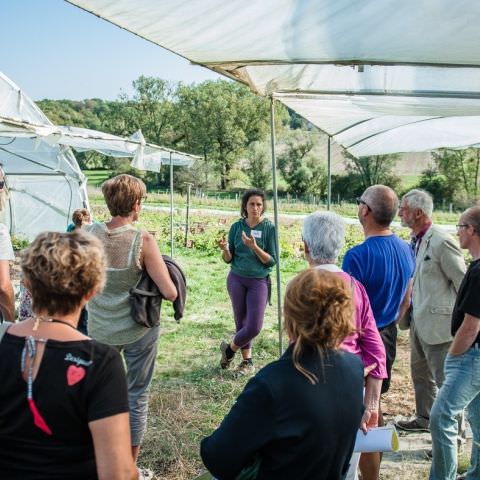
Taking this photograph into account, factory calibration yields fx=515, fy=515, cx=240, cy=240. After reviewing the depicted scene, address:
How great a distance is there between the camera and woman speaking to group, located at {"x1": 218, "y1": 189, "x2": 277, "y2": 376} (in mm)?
4992

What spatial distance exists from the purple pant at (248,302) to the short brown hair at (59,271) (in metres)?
3.45

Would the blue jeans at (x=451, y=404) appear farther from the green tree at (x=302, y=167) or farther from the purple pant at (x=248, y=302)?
the green tree at (x=302, y=167)

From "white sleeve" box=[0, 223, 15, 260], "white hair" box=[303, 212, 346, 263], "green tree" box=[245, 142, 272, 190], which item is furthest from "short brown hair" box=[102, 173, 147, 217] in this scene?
"green tree" box=[245, 142, 272, 190]

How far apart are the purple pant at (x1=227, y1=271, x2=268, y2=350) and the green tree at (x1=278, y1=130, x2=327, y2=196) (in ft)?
137

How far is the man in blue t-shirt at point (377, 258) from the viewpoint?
9.76 feet

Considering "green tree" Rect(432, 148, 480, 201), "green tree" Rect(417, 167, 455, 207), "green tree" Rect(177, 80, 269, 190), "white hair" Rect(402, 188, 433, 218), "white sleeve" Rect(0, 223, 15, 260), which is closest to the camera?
"white sleeve" Rect(0, 223, 15, 260)

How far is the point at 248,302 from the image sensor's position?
16.5 feet

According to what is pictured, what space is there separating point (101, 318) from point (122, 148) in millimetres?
6954

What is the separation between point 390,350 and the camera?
11.0 feet

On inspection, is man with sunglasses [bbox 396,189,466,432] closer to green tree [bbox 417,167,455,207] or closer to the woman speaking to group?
the woman speaking to group

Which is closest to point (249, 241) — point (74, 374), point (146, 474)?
point (146, 474)

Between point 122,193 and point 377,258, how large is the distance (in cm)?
150

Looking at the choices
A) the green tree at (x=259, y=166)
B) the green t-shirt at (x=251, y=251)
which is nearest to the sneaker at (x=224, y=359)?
the green t-shirt at (x=251, y=251)

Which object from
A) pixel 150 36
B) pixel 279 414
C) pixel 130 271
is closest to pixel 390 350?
pixel 130 271
